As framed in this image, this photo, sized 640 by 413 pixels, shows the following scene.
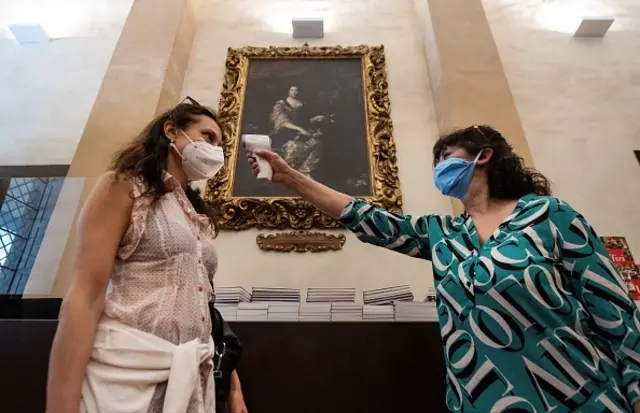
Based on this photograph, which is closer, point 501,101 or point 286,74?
point 501,101

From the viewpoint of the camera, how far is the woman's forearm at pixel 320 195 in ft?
6.23

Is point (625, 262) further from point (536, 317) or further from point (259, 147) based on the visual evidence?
point (259, 147)

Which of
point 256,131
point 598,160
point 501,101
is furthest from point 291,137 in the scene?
point 598,160

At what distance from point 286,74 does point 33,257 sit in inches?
91.7

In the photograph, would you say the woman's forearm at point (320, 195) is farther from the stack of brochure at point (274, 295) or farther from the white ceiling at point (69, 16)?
the white ceiling at point (69, 16)

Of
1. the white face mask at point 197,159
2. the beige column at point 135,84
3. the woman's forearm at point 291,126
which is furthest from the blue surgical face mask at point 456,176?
the beige column at point 135,84

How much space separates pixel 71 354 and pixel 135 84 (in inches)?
115

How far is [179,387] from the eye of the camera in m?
1.09

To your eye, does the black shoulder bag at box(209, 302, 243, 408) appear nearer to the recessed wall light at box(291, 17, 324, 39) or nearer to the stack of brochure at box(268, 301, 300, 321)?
the stack of brochure at box(268, 301, 300, 321)

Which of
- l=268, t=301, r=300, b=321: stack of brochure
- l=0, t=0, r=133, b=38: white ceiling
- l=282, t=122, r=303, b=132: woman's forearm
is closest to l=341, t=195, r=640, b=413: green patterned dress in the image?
l=268, t=301, r=300, b=321: stack of brochure

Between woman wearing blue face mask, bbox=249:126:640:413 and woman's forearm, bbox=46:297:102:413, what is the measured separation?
0.96 metres

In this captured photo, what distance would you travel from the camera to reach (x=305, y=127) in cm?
359

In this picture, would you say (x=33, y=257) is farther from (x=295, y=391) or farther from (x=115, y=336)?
(x=115, y=336)

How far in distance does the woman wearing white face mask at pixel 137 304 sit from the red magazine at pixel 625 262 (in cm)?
281
